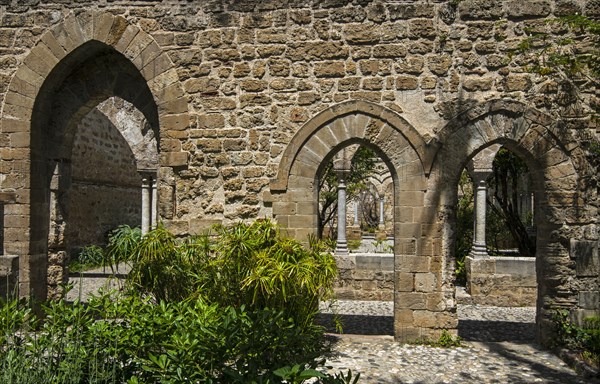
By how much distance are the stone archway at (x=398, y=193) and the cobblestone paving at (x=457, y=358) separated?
0.40 meters

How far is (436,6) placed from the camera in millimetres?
5668

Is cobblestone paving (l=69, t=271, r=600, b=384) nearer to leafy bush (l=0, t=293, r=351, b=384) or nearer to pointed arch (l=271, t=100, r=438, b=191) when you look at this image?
leafy bush (l=0, t=293, r=351, b=384)

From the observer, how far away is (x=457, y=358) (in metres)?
5.13

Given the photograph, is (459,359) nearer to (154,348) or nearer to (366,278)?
(154,348)

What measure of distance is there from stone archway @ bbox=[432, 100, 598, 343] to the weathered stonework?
16 millimetres

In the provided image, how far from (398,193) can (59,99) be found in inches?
195

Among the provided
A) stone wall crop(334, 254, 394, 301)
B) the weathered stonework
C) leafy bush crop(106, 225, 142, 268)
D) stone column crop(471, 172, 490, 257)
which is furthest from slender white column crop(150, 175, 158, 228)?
stone column crop(471, 172, 490, 257)

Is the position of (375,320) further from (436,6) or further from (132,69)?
(132,69)

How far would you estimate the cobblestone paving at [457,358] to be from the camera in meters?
4.57

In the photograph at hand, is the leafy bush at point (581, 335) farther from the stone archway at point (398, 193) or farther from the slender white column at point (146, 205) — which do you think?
the slender white column at point (146, 205)

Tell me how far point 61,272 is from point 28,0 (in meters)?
3.79

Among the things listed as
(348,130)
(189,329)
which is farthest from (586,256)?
Result: (189,329)

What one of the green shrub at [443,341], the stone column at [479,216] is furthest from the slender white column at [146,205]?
the green shrub at [443,341]

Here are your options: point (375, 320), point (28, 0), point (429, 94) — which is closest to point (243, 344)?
point (429, 94)
